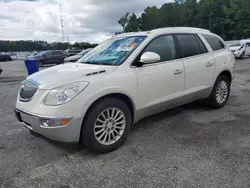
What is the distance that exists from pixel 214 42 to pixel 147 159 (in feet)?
10.1

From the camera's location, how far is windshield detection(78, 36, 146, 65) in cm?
312

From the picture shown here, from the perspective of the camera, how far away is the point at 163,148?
9.65ft

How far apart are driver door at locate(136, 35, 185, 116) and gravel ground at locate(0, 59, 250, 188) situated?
20.6 inches

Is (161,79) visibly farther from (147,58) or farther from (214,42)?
(214,42)

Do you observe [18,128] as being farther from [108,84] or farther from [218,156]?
[218,156]

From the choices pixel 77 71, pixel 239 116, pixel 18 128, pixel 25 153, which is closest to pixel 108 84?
pixel 77 71

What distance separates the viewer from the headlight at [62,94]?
2447mm

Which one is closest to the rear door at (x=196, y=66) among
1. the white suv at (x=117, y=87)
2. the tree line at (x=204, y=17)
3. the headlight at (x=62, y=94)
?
the white suv at (x=117, y=87)

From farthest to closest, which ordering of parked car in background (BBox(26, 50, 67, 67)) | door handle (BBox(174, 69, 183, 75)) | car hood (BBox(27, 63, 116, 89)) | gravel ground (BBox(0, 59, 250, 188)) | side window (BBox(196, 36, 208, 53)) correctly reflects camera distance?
parked car in background (BBox(26, 50, 67, 67))
side window (BBox(196, 36, 208, 53))
door handle (BBox(174, 69, 183, 75))
car hood (BBox(27, 63, 116, 89))
gravel ground (BBox(0, 59, 250, 188))

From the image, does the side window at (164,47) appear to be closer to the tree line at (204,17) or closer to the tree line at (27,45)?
the tree line at (204,17)

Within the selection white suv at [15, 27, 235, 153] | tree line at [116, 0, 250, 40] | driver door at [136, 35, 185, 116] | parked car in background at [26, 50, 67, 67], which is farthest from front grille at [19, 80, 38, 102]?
tree line at [116, 0, 250, 40]

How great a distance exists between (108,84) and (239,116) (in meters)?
2.96

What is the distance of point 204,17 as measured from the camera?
6306 centimetres

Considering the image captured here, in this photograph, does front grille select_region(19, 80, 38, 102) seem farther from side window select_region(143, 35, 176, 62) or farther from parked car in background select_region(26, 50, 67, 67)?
parked car in background select_region(26, 50, 67, 67)
